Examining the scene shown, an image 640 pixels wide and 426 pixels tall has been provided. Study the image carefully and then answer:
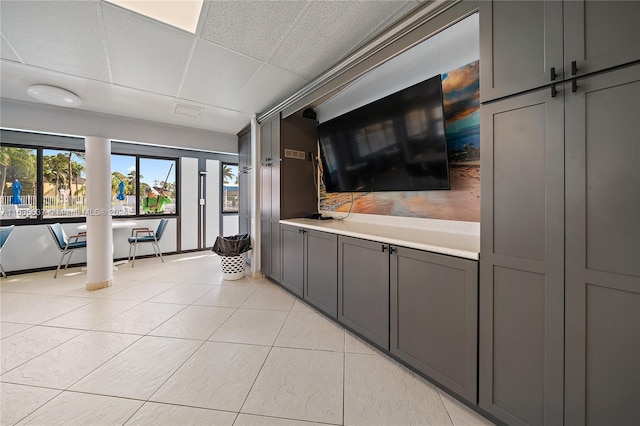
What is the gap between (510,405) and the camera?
1229mm

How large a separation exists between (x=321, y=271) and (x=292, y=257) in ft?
2.04

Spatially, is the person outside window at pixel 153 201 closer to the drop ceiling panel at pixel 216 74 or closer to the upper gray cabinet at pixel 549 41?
the drop ceiling panel at pixel 216 74

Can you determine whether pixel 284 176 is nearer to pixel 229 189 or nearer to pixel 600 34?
pixel 600 34

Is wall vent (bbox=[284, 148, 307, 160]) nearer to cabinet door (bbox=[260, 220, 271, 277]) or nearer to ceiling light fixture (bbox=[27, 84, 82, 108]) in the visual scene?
cabinet door (bbox=[260, 220, 271, 277])

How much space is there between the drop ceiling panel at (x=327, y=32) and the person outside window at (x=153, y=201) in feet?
15.1

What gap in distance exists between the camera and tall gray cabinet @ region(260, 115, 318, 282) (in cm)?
328

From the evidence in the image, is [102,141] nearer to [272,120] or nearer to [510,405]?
[272,120]

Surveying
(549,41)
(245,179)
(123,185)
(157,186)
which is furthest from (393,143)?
(123,185)

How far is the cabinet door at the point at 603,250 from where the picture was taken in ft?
3.05

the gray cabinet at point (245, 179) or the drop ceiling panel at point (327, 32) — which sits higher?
the drop ceiling panel at point (327, 32)

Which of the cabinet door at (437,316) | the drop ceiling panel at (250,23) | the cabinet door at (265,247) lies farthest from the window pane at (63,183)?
the cabinet door at (437,316)

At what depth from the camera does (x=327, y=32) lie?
1910 mm

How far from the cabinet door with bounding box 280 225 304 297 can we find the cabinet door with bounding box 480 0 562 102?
2.13 meters

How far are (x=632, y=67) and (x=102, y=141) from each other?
5.04 m
